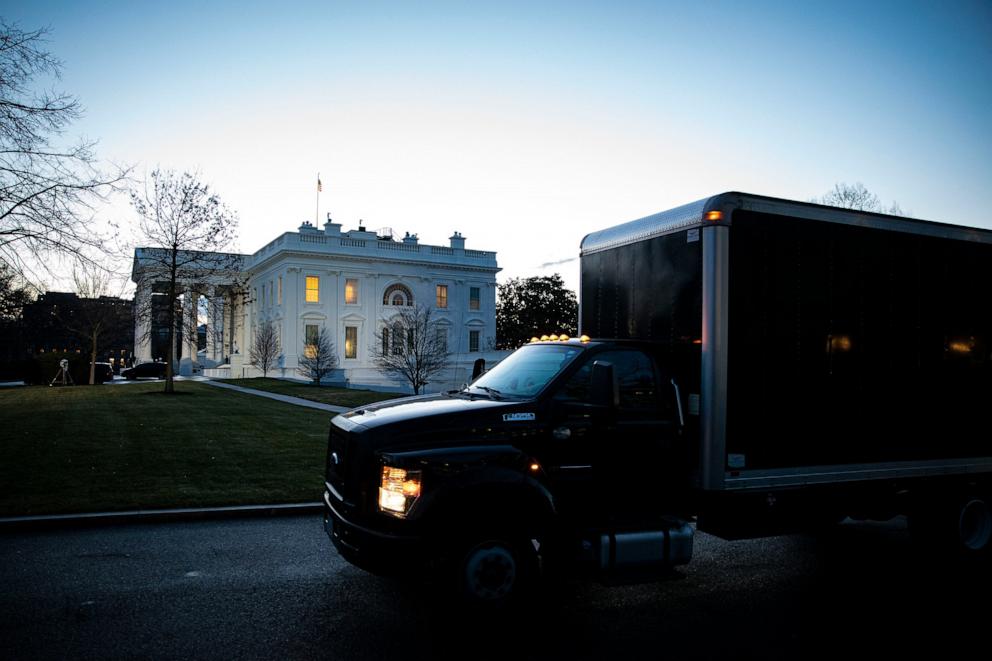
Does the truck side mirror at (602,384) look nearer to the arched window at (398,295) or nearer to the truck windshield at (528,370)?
the truck windshield at (528,370)

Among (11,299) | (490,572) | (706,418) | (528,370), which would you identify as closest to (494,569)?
(490,572)

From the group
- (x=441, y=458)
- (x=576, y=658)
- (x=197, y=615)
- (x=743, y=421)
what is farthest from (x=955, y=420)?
(x=197, y=615)

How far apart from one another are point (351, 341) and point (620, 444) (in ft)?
181

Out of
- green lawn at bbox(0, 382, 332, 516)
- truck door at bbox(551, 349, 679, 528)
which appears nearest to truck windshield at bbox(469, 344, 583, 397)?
truck door at bbox(551, 349, 679, 528)

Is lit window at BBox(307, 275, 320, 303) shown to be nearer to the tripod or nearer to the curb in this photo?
the tripod

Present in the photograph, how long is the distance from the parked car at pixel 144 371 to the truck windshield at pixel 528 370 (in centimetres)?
5404

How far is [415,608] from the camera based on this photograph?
5594mm

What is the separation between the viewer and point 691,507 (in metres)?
6.00

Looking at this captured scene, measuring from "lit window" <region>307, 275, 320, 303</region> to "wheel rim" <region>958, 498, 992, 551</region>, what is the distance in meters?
54.2

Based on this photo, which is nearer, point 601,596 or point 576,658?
point 576,658

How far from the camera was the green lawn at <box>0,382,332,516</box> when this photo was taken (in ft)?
29.6

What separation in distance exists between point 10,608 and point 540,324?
75.9m

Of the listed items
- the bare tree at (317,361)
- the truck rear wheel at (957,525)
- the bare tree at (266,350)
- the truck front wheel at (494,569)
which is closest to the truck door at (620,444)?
the truck front wheel at (494,569)

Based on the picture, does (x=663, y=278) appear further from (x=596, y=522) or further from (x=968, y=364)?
(x=968, y=364)
